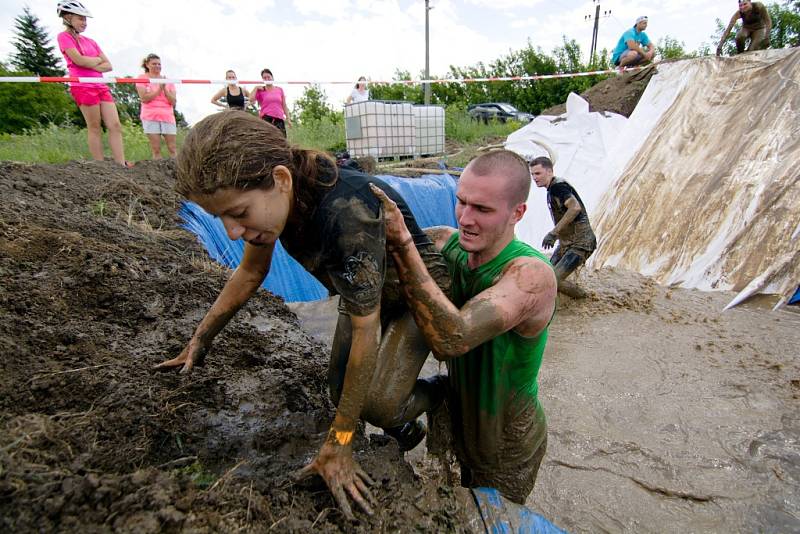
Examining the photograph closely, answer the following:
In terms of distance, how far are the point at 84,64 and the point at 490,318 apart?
17.4 ft

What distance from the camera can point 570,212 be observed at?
191 inches

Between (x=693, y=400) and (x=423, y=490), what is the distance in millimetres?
3187

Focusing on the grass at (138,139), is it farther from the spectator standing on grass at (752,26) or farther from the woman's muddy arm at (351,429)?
the spectator standing on grass at (752,26)

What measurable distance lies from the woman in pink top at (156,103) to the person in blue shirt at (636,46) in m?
9.48

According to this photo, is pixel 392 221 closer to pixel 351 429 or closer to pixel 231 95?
pixel 351 429

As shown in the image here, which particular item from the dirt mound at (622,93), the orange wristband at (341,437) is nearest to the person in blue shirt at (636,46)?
the dirt mound at (622,93)

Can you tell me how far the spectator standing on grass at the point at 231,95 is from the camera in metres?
7.02

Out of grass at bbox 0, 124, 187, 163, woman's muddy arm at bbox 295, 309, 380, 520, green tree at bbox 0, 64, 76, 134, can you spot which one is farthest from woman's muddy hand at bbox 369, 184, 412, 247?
green tree at bbox 0, 64, 76, 134

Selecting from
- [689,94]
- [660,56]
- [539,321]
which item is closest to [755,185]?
[689,94]

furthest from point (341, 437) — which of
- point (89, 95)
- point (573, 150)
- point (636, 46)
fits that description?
point (636, 46)

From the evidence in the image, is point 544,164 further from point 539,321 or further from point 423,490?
point 423,490

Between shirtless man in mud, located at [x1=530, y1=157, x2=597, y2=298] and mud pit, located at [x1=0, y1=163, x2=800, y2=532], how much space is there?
87 cm

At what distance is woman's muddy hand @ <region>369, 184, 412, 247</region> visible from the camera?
1.50m

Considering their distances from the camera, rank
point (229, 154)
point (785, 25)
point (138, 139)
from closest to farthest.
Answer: point (229, 154)
point (138, 139)
point (785, 25)
